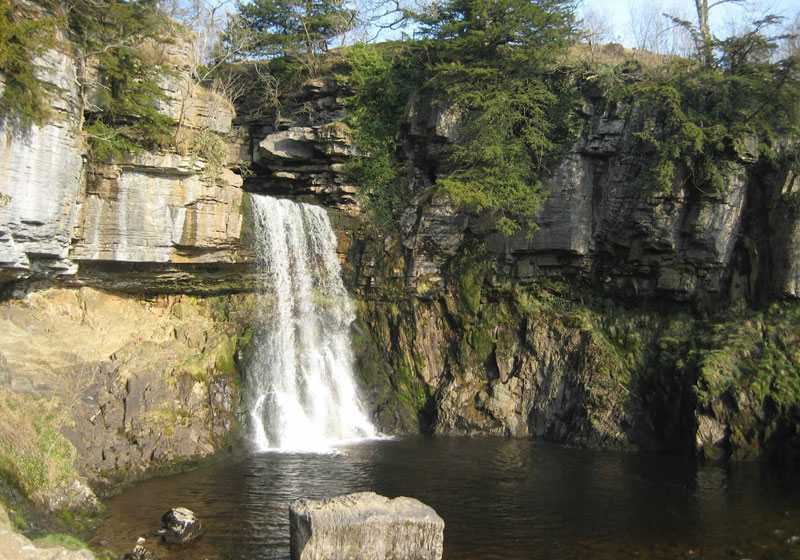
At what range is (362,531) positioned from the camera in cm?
899

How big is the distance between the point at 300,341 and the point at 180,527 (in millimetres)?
8874

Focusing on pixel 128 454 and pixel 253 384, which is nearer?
pixel 128 454

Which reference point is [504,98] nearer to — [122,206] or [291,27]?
[291,27]

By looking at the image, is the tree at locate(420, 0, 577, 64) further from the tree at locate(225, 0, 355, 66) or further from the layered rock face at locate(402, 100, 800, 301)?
the tree at locate(225, 0, 355, 66)

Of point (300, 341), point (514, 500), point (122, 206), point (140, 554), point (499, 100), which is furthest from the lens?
point (499, 100)

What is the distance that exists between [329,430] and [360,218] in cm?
746

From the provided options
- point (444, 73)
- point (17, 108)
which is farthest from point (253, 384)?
point (444, 73)

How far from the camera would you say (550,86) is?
2105cm

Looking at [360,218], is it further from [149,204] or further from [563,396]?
[563,396]

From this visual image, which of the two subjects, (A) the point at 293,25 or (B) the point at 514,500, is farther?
(A) the point at 293,25

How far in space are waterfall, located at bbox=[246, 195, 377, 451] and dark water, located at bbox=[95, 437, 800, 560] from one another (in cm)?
149

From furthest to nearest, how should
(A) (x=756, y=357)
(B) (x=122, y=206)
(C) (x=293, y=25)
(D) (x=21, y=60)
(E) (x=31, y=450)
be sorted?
(C) (x=293, y=25)
(A) (x=756, y=357)
(B) (x=122, y=206)
(D) (x=21, y=60)
(E) (x=31, y=450)

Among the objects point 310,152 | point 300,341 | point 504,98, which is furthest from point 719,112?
point 300,341

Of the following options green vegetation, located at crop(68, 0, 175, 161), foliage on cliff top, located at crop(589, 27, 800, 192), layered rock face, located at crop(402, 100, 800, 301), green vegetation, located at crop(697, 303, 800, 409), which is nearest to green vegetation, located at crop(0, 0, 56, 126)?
green vegetation, located at crop(68, 0, 175, 161)
